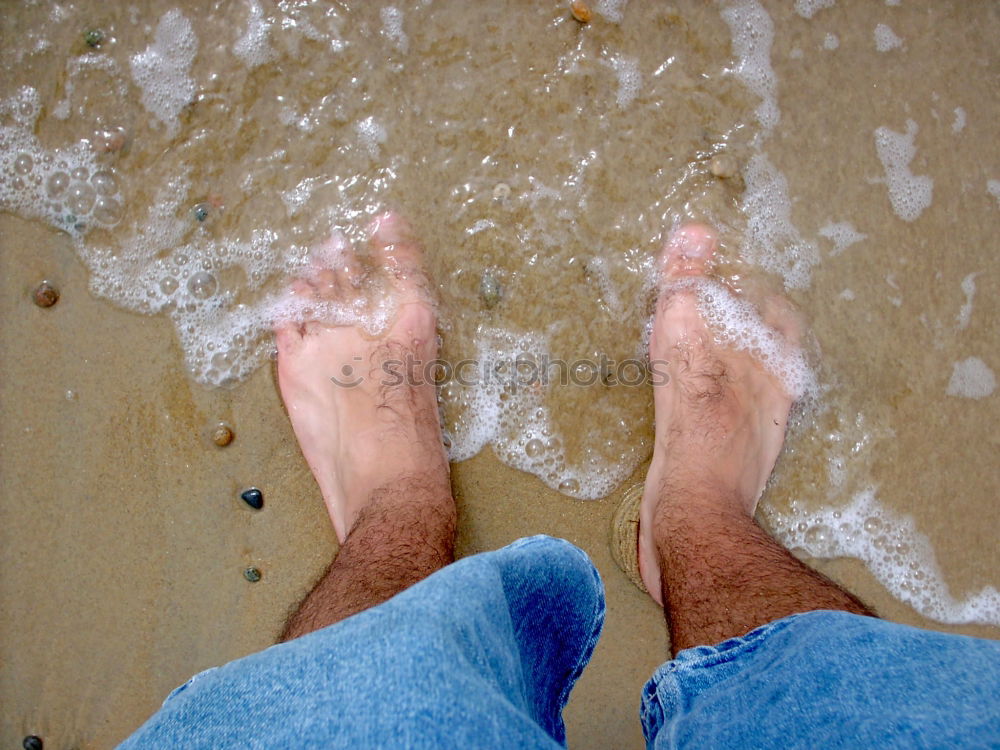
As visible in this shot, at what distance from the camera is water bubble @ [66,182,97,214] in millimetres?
1646

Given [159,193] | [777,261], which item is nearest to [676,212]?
[777,261]

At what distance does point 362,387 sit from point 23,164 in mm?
938

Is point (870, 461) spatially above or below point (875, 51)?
below

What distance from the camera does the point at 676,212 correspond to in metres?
1.72

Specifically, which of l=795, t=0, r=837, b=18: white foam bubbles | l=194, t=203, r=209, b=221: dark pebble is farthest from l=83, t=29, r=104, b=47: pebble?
l=795, t=0, r=837, b=18: white foam bubbles

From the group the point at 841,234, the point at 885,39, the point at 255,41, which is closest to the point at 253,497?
the point at 255,41

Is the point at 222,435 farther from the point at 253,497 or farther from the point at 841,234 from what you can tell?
the point at 841,234

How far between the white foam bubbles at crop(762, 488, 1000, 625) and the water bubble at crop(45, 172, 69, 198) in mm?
1917

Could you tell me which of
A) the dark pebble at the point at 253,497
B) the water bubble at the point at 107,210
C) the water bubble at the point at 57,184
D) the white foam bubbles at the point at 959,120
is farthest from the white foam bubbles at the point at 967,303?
the water bubble at the point at 57,184

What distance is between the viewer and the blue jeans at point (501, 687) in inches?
29.8

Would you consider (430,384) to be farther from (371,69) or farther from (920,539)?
(920,539)

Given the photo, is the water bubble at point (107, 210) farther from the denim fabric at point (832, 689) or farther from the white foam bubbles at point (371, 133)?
the denim fabric at point (832, 689)

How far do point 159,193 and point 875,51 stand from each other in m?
1.75

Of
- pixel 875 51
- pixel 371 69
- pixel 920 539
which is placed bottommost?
pixel 920 539
